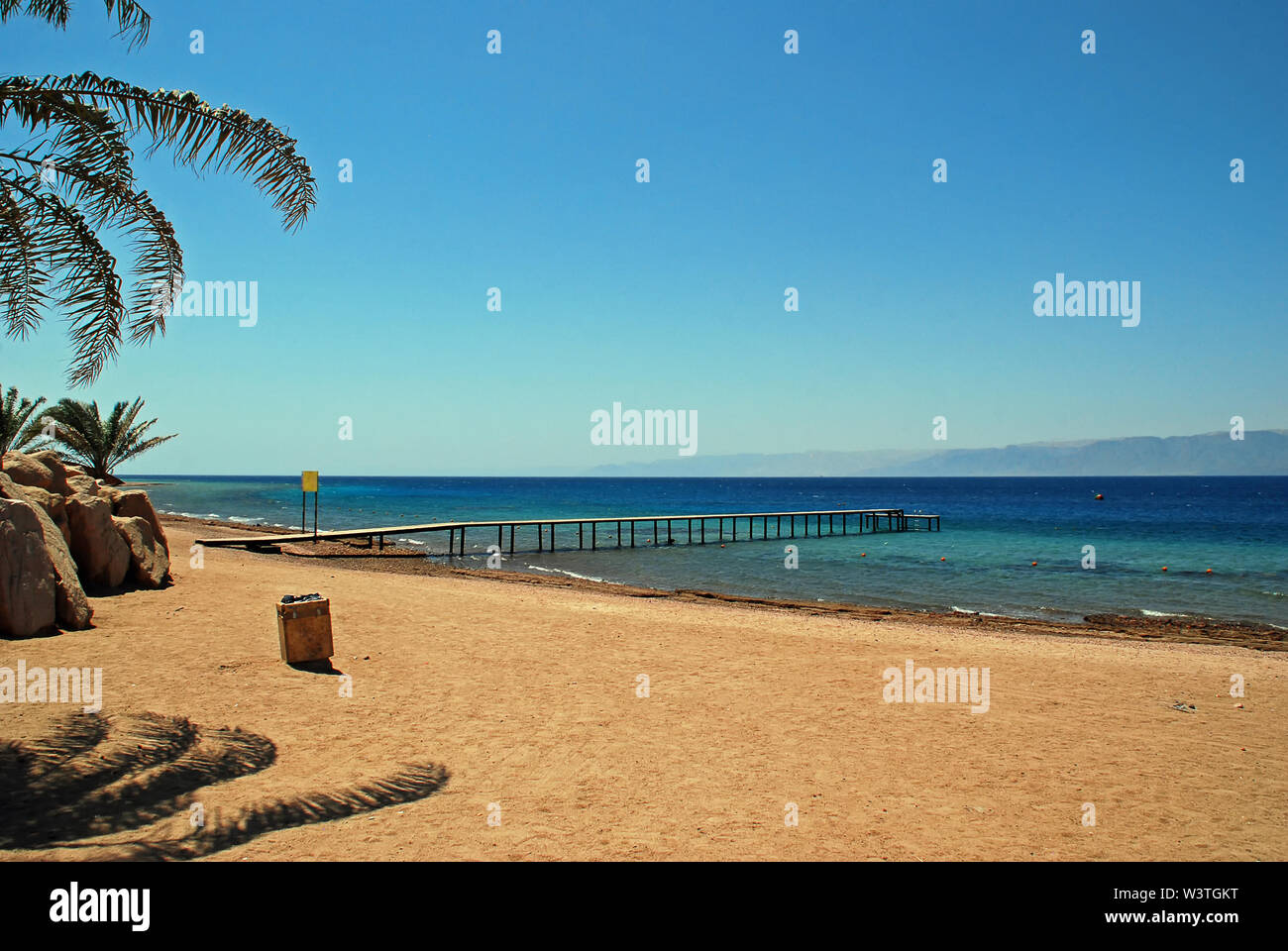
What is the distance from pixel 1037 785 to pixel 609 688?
4713mm

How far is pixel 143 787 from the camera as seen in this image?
540 cm

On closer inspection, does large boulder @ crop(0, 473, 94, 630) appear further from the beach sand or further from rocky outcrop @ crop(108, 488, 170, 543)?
rocky outcrop @ crop(108, 488, 170, 543)

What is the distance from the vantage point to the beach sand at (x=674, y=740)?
5.07 m

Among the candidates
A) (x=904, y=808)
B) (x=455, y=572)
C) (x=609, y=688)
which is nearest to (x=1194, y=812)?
(x=904, y=808)

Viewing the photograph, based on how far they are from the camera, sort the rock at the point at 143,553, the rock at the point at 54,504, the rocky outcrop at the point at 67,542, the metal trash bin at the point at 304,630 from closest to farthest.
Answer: the rocky outcrop at the point at 67,542, the metal trash bin at the point at 304,630, the rock at the point at 54,504, the rock at the point at 143,553

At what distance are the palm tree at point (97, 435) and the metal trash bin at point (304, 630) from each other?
33.8 m

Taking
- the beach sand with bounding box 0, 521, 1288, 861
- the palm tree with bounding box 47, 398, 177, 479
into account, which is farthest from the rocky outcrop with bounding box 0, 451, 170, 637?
the palm tree with bounding box 47, 398, 177, 479

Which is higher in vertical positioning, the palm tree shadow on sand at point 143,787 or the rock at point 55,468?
the rock at point 55,468

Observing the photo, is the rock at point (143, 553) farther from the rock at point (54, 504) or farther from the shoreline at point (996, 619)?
the shoreline at point (996, 619)

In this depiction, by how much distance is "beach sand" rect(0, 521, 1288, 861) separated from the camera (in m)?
5.07

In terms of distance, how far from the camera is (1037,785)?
246 inches

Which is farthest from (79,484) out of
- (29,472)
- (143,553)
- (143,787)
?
(143,787)

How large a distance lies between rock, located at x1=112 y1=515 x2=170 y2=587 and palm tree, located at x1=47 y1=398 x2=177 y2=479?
92.4 feet

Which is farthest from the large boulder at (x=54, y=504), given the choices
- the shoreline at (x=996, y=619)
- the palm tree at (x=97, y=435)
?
the palm tree at (x=97, y=435)
